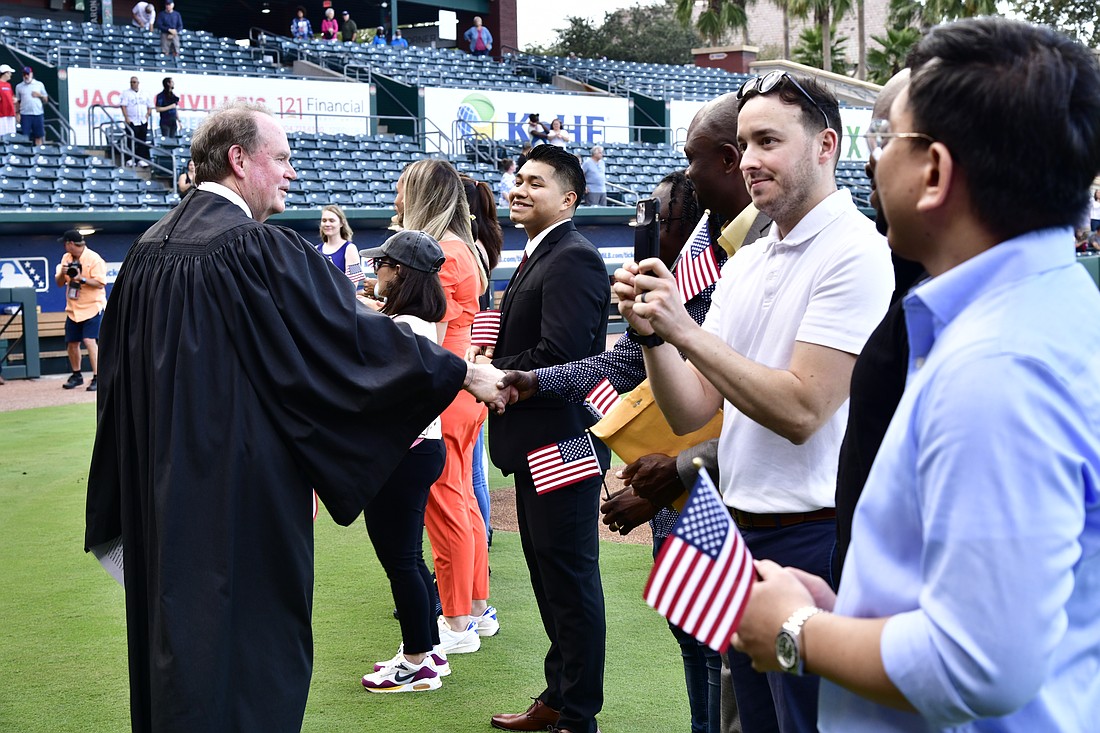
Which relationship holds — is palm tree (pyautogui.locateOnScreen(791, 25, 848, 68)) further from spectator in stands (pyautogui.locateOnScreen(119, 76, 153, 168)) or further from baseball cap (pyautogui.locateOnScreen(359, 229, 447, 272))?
baseball cap (pyautogui.locateOnScreen(359, 229, 447, 272))

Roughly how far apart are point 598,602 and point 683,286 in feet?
4.64

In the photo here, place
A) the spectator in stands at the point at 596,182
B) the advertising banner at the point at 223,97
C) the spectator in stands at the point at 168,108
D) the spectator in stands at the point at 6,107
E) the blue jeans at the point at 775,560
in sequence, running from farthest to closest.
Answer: the spectator in stands at the point at 596,182 → the advertising banner at the point at 223,97 → the spectator in stands at the point at 168,108 → the spectator in stands at the point at 6,107 → the blue jeans at the point at 775,560

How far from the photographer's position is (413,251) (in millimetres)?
4691

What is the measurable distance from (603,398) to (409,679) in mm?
1872

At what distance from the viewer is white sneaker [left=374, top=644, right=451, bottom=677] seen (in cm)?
482

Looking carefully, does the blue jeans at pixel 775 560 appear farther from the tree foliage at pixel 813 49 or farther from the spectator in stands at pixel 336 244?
the tree foliage at pixel 813 49

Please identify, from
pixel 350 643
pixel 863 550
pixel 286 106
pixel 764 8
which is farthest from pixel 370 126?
pixel 764 8

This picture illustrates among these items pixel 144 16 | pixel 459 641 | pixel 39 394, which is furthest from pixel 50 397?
pixel 144 16

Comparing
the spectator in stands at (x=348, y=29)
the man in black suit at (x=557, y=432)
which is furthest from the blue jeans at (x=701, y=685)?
the spectator in stands at (x=348, y=29)

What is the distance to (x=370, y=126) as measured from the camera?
84.9ft

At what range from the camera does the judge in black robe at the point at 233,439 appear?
3.20 metres

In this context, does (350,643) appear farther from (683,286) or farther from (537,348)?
(683,286)

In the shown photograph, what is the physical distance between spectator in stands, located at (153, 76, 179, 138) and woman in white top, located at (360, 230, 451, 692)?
17.7m

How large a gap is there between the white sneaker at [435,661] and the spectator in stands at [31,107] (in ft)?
57.2
